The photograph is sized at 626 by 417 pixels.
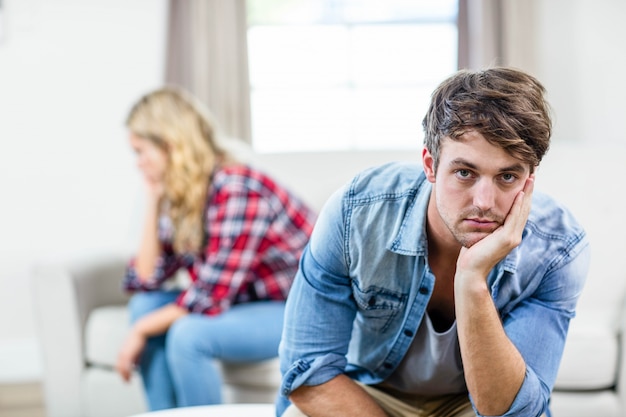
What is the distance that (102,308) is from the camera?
246cm

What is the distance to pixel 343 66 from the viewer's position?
378 cm

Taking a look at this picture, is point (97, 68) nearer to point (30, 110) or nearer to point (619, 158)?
point (30, 110)

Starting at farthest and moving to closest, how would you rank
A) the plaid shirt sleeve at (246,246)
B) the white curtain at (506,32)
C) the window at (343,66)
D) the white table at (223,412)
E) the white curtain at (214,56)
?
the window at (343,66)
the white curtain at (506,32)
the white curtain at (214,56)
the plaid shirt sleeve at (246,246)
the white table at (223,412)

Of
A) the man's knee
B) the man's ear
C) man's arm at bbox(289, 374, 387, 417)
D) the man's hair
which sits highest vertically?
the man's hair

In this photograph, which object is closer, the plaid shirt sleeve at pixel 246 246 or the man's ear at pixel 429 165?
the man's ear at pixel 429 165

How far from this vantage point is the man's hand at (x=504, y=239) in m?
1.12

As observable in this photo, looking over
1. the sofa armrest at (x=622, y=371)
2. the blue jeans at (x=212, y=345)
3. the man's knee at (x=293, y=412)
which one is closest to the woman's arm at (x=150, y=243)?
the blue jeans at (x=212, y=345)

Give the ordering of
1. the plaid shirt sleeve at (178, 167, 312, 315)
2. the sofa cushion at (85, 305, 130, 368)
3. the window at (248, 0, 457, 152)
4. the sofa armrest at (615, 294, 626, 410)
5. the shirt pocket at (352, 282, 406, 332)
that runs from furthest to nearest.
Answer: the window at (248, 0, 457, 152)
the sofa cushion at (85, 305, 130, 368)
the plaid shirt sleeve at (178, 167, 312, 315)
the sofa armrest at (615, 294, 626, 410)
the shirt pocket at (352, 282, 406, 332)

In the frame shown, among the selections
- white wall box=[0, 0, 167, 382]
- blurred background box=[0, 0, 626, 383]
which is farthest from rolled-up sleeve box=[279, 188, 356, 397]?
white wall box=[0, 0, 167, 382]

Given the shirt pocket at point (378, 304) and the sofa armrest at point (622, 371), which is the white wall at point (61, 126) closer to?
the sofa armrest at point (622, 371)

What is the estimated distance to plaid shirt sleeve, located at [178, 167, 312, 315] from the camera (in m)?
2.09

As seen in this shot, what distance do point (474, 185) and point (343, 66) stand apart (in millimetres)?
2745

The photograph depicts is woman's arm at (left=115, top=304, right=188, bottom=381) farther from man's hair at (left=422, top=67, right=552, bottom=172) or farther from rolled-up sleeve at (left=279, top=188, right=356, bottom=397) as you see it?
man's hair at (left=422, top=67, right=552, bottom=172)

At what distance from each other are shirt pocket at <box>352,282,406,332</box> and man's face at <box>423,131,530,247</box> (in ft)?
0.55
